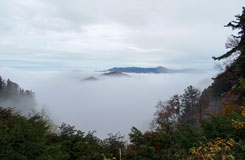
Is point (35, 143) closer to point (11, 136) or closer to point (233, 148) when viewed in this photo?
point (11, 136)

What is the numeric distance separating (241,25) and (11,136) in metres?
16.5

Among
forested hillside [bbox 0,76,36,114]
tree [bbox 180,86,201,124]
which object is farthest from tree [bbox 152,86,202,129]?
forested hillside [bbox 0,76,36,114]

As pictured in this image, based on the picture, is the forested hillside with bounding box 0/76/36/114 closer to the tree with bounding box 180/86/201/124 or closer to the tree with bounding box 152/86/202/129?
the tree with bounding box 152/86/202/129

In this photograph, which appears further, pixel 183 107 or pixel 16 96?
pixel 16 96

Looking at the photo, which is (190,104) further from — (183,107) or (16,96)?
(16,96)

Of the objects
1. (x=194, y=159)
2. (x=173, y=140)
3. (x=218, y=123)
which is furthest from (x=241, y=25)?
(x=194, y=159)

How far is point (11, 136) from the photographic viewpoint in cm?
414

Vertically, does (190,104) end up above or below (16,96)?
above

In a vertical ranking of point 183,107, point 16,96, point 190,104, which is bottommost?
point 16,96

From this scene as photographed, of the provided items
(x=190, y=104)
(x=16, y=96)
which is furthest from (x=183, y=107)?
(x=16, y=96)

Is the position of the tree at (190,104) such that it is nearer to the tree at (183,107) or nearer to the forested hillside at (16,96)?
the tree at (183,107)

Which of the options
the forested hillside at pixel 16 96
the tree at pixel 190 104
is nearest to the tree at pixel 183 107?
the tree at pixel 190 104

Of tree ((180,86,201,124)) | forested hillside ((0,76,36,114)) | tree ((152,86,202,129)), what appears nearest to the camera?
tree ((152,86,202,129))

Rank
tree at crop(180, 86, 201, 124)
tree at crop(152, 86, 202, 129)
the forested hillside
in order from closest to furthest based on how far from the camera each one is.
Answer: tree at crop(152, 86, 202, 129) < tree at crop(180, 86, 201, 124) < the forested hillside
